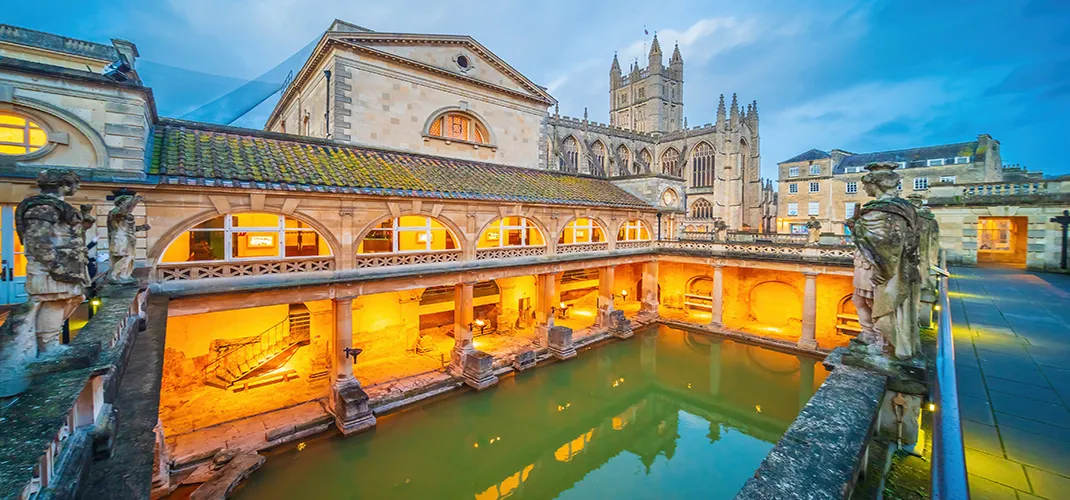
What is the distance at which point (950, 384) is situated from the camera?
9.62 feet

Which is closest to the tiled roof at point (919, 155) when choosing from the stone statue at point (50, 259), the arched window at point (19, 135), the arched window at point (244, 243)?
the arched window at point (244, 243)

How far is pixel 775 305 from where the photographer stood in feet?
78.3

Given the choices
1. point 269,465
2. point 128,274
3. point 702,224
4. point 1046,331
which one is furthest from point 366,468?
point 702,224

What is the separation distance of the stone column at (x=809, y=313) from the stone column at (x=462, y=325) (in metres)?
15.7

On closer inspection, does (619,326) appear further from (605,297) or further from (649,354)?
(649,354)

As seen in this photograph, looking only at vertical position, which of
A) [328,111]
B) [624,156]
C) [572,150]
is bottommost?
[328,111]

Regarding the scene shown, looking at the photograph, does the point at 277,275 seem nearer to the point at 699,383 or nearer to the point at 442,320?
the point at 442,320

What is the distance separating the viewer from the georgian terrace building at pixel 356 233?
9453mm

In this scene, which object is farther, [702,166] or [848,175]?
[702,166]

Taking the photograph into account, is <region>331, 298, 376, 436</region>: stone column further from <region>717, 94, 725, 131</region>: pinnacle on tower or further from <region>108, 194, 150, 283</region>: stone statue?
<region>717, 94, 725, 131</region>: pinnacle on tower

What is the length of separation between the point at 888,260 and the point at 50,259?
7.78 meters

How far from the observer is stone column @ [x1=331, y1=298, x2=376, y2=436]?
11938mm

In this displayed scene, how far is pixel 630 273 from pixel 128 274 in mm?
25499

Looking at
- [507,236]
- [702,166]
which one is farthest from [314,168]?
[702,166]
